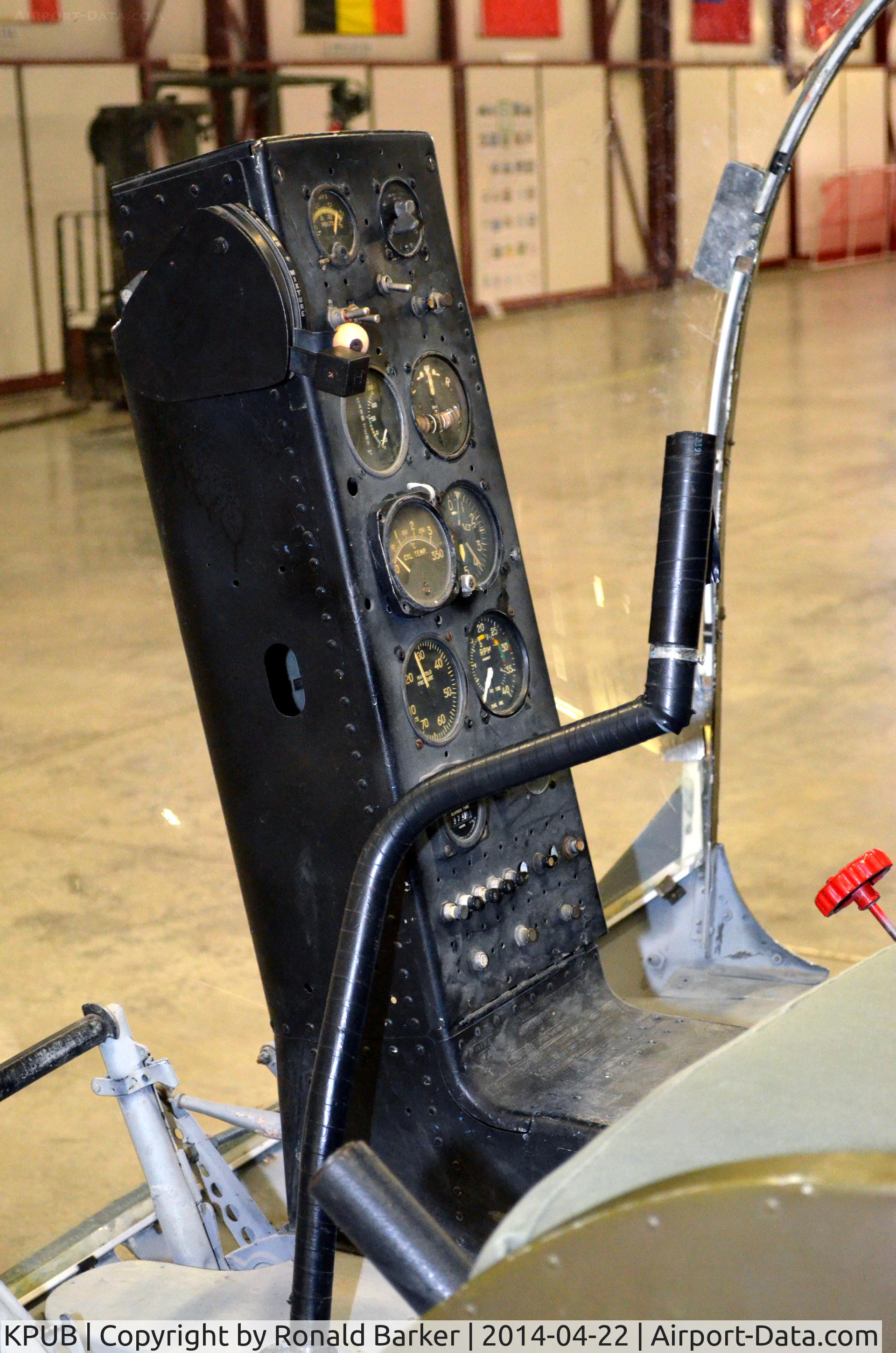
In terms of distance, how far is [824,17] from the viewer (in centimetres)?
226

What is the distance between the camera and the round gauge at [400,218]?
1804mm

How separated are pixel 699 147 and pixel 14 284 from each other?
1.18 meters

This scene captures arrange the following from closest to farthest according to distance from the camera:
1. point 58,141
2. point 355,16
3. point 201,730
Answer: point 58,141 → point 355,16 → point 201,730

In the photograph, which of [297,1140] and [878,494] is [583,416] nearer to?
[297,1140]

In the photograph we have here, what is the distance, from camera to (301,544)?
1.74 meters

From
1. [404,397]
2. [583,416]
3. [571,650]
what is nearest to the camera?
[404,397]

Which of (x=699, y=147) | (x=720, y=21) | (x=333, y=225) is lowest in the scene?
(x=333, y=225)

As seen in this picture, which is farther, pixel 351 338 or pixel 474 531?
pixel 474 531

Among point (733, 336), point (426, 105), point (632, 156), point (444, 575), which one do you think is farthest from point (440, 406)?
point (426, 105)

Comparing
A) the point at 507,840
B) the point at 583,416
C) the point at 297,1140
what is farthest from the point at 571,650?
the point at 297,1140

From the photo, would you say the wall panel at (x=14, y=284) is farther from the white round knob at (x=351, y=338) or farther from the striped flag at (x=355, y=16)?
the white round knob at (x=351, y=338)

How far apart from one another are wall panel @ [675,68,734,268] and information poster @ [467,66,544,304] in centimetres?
51

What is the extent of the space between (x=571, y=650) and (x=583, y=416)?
732mm

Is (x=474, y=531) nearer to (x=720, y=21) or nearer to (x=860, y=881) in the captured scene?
(x=860, y=881)
